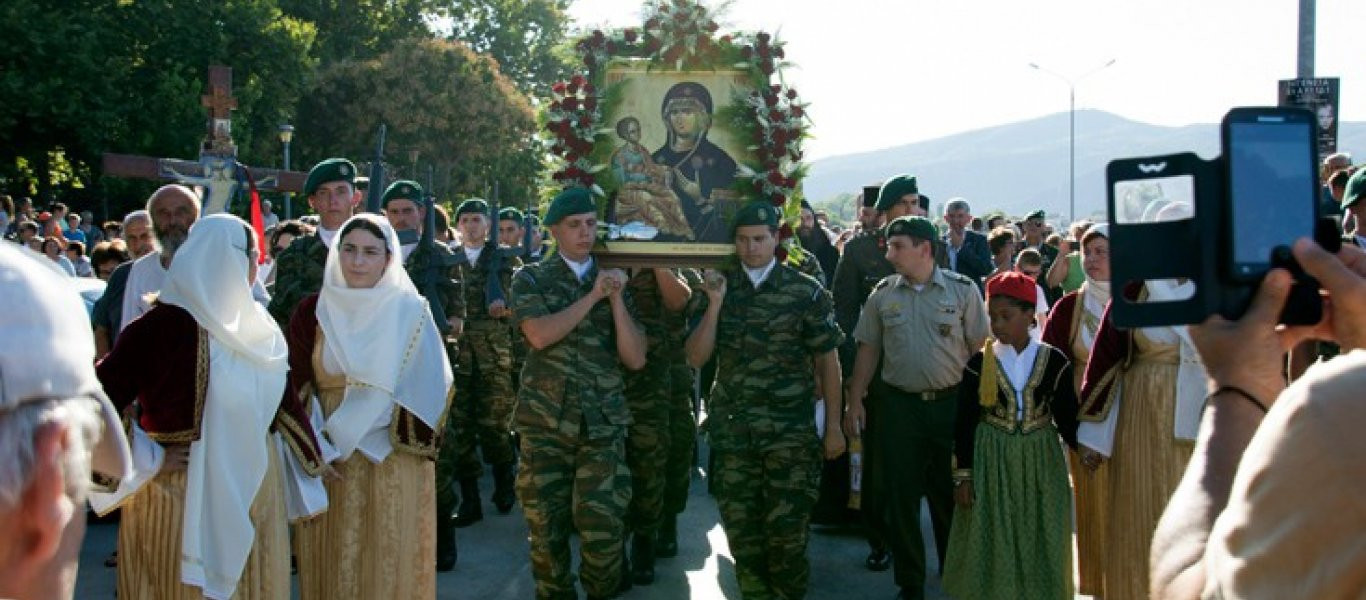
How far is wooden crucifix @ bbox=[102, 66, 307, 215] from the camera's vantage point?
9.50 metres

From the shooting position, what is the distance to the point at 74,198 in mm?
30797

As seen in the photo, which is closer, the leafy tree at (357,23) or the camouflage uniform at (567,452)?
the camouflage uniform at (567,452)

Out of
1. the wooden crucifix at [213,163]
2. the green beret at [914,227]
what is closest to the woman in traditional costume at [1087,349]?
the green beret at [914,227]

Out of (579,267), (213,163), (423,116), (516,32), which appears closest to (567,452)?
(579,267)

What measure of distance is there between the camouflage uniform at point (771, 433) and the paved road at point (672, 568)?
781 mm

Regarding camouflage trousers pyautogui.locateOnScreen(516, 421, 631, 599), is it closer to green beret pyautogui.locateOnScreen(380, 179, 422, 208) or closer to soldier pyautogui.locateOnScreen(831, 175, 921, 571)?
soldier pyautogui.locateOnScreen(831, 175, 921, 571)

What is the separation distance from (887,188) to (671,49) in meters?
2.29

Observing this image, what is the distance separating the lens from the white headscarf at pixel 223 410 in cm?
494

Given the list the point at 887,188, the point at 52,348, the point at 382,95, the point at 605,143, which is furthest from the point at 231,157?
the point at 382,95

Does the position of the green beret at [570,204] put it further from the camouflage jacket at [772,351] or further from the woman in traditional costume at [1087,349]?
the woman in traditional costume at [1087,349]

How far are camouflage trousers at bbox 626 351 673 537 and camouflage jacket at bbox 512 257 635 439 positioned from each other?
82 centimetres

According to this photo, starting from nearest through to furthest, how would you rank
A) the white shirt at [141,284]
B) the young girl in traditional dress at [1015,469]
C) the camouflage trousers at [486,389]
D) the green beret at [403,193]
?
the young girl in traditional dress at [1015,469], the white shirt at [141,284], the green beret at [403,193], the camouflage trousers at [486,389]

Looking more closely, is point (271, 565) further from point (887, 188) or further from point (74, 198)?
point (74, 198)

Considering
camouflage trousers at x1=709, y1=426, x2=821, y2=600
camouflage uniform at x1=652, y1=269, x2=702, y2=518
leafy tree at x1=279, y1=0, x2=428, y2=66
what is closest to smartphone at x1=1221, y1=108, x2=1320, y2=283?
camouflage trousers at x1=709, y1=426, x2=821, y2=600
